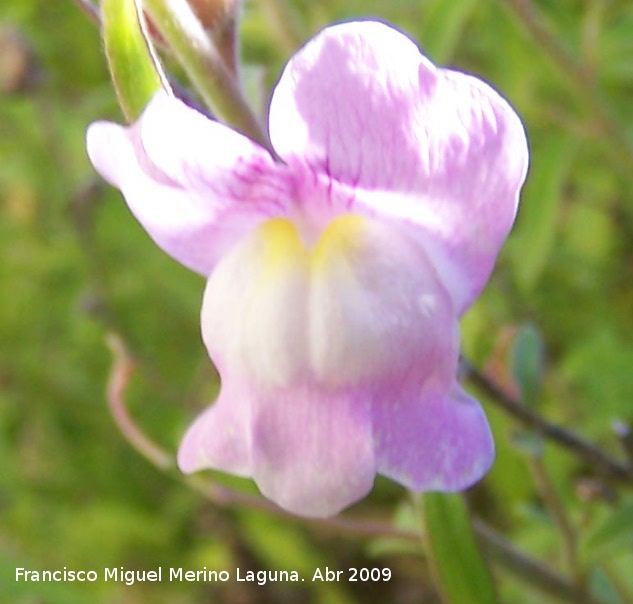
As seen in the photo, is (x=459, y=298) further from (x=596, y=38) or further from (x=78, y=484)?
(x=78, y=484)

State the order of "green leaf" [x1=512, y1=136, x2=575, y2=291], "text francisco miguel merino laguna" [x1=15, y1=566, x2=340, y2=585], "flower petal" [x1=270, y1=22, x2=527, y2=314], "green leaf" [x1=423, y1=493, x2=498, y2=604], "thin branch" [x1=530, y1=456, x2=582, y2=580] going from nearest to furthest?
"flower petal" [x1=270, y1=22, x2=527, y2=314] → "green leaf" [x1=423, y1=493, x2=498, y2=604] → "thin branch" [x1=530, y1=456, x2=582, y2=580] → "green leaf" [x1=512, y1=136, x2=575, y2=291] → "text francisco miguel merino laguna" [x1=15, y1=566, x2=340, y2=585]

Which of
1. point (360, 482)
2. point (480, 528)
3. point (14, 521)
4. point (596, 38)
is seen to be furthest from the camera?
point (14, 521)

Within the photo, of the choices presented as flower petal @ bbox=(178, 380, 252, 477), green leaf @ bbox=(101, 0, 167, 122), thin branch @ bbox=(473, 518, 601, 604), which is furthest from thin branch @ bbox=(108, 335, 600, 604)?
green leaf @ bbox=(101, 0, 167, 122)

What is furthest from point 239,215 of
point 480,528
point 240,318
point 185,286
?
point 185,286

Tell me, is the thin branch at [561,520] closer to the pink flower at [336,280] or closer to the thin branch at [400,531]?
the thin branch at [400,531]

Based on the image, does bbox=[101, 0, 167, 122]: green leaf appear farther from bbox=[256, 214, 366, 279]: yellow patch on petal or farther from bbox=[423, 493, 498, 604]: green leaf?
bbox=[423, 493, 498, 604]: green leaf

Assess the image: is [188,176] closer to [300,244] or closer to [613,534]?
[300,244]

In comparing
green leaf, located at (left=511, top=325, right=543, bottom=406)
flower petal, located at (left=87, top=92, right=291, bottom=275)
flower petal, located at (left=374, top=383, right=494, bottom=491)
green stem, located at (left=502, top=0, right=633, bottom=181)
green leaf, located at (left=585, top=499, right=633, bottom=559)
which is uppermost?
flower petal, located at (left=87, top=92, right=291, bottom=275)

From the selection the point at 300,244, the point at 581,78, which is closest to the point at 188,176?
the point at 300,244
